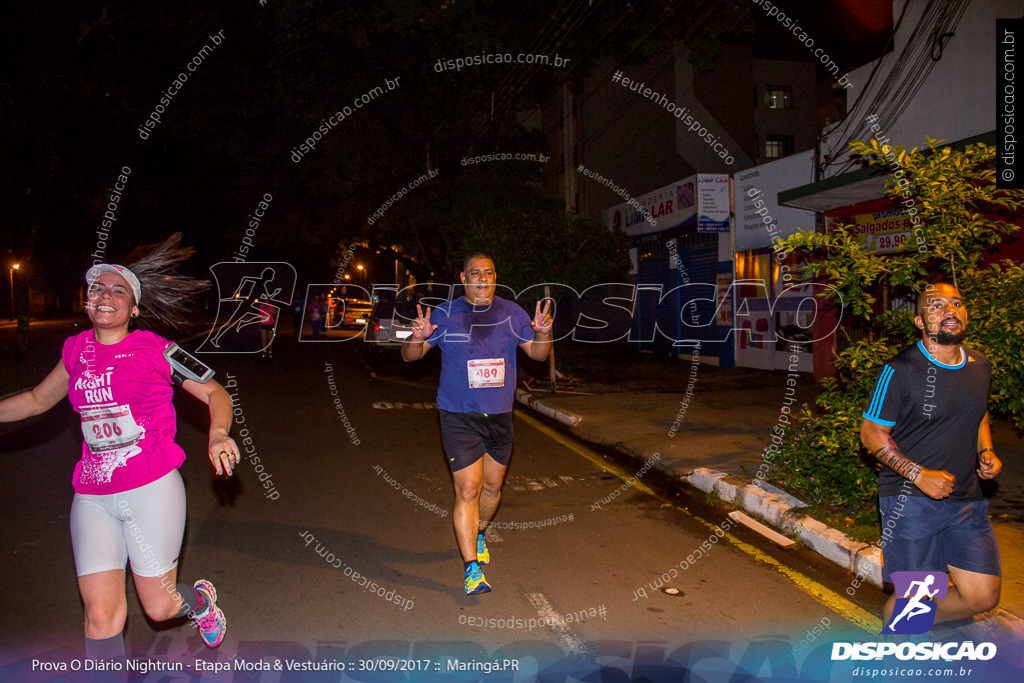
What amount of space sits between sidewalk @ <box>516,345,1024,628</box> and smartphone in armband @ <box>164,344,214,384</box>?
4.36m

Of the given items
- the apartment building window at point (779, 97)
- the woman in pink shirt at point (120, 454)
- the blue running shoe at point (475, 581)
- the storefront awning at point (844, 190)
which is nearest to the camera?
the woman in pink shirt at point (120, 454)

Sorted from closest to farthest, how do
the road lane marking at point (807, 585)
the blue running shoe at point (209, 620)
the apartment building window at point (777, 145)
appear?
the blue running shoe at point (209, 620)
the road lane marking at point (807, 585)
the apartment building window at point (777, 145)

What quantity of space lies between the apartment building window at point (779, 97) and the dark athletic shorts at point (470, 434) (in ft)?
118

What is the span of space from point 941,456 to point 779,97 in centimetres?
3698

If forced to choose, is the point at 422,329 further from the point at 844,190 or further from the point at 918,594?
the point at 844,190

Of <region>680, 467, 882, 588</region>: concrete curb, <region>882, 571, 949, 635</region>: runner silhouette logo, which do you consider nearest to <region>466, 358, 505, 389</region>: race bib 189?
<region>882, 571, 949, 635</region>: runner silhouette logo

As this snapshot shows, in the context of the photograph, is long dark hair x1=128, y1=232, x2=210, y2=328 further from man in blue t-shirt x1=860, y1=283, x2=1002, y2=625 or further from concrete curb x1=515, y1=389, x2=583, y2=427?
concrete curb x1=515, y1=389, x2=583, y2=427

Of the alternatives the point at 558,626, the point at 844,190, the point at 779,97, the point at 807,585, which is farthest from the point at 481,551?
the point at 779,97

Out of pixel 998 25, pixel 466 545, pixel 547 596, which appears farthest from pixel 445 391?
pixel 998 25

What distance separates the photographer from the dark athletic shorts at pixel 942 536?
136 inches

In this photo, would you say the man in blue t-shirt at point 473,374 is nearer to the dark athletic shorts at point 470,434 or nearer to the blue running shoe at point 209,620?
the dark athletic shorts at point 470,434

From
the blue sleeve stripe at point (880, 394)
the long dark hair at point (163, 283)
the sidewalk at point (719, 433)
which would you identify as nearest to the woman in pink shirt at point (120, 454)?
the long dark hair at point (163, 283)

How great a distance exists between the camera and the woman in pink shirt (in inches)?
125

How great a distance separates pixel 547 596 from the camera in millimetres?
4664
